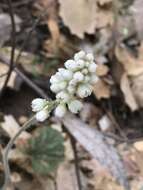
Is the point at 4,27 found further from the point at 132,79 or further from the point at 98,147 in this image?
the point at 98,147

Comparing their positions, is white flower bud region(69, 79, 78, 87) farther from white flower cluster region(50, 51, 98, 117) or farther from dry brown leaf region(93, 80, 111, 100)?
dry brown leaf region(93, 80, 111, 100)

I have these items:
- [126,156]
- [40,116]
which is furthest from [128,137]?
[40,116]

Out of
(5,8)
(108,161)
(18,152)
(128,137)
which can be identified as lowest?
(108,161)

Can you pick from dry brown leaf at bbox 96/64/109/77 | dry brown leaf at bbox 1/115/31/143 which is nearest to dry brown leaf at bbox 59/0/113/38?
dry brown leaf at bbox 96/64/109/77

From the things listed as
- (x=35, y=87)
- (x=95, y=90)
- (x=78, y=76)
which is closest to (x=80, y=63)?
(x=78, y=76)

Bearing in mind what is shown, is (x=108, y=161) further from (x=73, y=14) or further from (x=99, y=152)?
(x=73, y=14)

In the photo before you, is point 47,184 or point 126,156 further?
point 126,156

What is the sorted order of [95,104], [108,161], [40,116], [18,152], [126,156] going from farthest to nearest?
[95,104]
[126,156]
[18,152]
[108,161]
[40,116]

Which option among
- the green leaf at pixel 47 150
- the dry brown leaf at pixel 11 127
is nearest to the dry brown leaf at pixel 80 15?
the dry brown leaf at pixel 11 127
